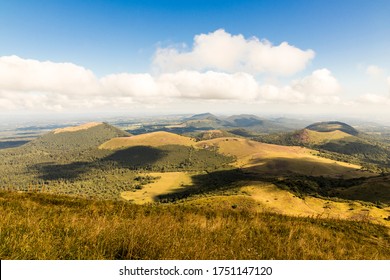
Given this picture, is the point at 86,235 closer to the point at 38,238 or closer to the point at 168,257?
the point at 38,238

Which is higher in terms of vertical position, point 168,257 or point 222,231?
point 168,257

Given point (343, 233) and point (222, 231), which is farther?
point (343, 233)
